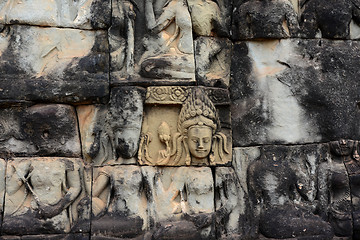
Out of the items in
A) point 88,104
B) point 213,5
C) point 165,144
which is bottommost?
point 165,144

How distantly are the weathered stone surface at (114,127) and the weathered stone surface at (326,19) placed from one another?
2013 millimetres

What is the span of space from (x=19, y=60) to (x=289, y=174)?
3.08 metres

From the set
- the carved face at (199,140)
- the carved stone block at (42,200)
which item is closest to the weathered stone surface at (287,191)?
the carved face at (199,140)

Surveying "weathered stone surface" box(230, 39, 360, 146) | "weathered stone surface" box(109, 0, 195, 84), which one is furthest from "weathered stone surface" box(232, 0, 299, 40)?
"weathered stone surface" box(109, 0, 195, 84)

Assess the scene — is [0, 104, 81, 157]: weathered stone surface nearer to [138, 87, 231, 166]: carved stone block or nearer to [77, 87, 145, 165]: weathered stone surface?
[77, 87, 145, 165]: weathered stone surface

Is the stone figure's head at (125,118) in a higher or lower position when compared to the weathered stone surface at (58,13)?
lower

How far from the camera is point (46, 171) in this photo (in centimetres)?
645

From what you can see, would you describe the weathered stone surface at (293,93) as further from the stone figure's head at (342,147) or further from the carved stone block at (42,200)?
the carved stone block at (42,200)

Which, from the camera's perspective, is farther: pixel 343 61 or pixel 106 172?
pixel 343 61

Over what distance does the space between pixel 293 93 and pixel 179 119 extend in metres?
1.29

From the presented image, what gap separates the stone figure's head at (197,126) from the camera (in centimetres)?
663

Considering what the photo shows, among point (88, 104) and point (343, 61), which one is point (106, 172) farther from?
point (343, 61)

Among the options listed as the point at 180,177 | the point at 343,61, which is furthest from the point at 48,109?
the point at 343,61

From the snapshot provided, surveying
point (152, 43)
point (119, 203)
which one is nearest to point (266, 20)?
point (152, 43)
